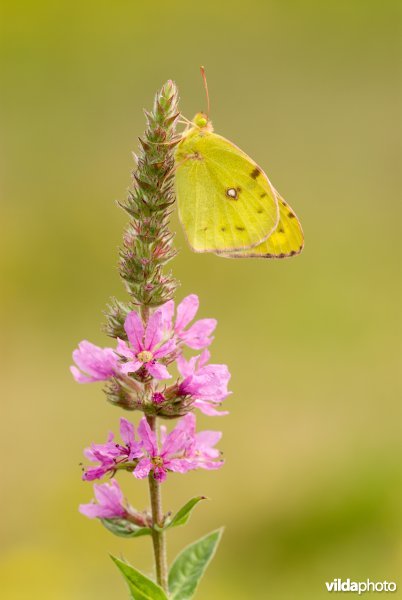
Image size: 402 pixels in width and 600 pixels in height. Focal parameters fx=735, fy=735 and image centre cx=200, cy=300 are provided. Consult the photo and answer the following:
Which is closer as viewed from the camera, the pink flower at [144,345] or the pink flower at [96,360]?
the pink flower at [144,345]

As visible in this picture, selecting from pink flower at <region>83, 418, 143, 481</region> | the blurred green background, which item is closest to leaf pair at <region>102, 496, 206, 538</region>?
pink flower at <region>83, 418, 143, 481</region>

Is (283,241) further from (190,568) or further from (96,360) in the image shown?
(190,568)

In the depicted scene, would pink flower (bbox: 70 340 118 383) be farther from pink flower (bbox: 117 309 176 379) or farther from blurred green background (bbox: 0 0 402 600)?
blurred green background (bbox: 0 0 402 600)

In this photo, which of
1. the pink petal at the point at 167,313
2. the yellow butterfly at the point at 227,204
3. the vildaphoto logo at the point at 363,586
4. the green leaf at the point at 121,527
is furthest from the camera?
the vildaphoto logo at the point at 363,586

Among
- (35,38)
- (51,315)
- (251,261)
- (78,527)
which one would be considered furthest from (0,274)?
(35,38)

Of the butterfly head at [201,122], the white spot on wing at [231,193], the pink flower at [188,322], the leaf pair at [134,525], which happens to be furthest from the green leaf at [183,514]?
the butterfly head at [201,122]

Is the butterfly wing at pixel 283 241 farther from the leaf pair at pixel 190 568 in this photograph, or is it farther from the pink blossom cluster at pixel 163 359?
the leaf pair at pixel 190 568

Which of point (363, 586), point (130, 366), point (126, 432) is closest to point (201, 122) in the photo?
point (130, 366)
